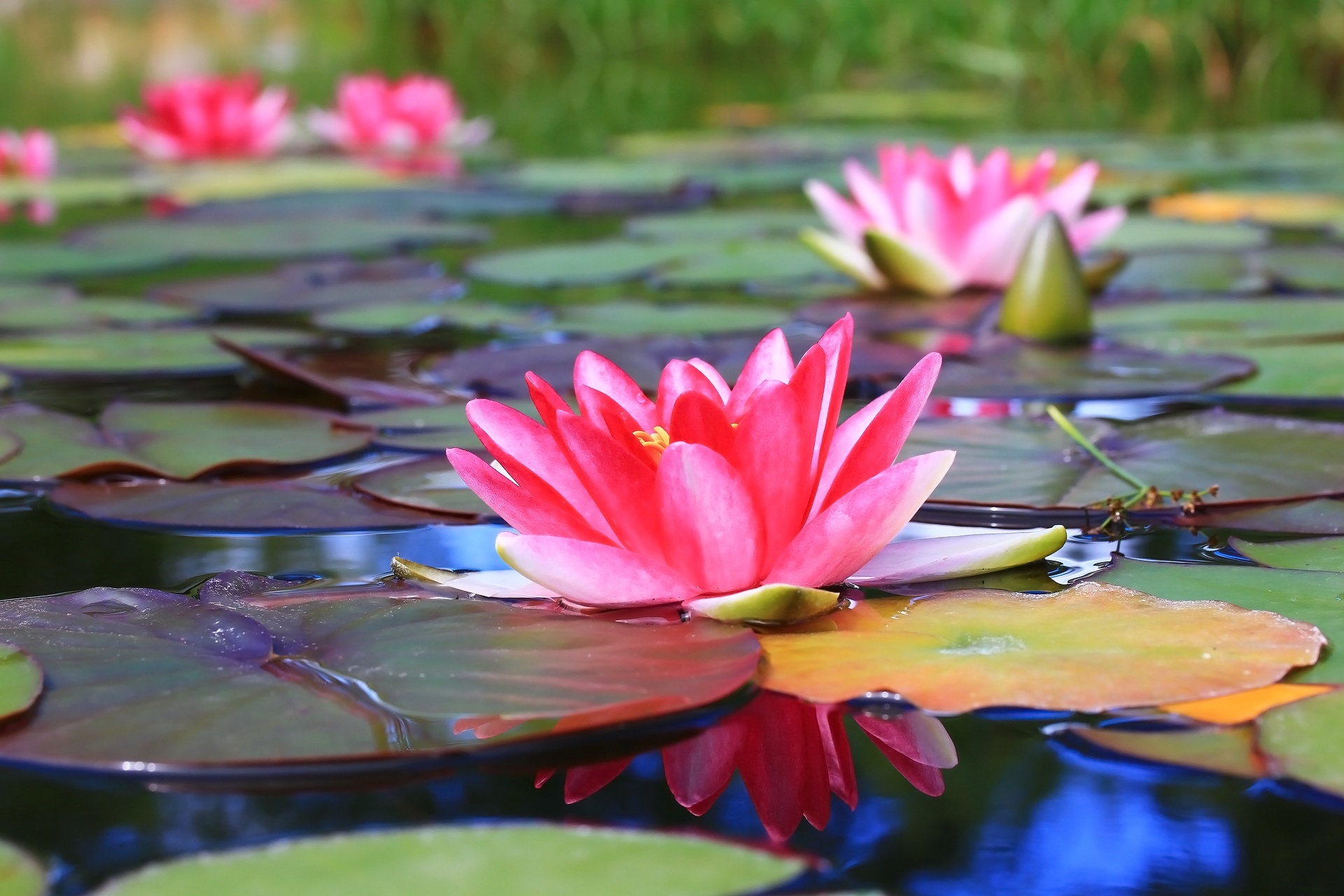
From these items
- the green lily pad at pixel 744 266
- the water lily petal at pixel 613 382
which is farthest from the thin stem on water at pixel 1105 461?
the green lily pad at pixel 744 266

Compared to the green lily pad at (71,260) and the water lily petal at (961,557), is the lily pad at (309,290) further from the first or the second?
the water lily petal at (961,557)

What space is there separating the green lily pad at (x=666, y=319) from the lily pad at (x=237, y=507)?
80 cm

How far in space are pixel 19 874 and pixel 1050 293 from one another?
5.32 feet

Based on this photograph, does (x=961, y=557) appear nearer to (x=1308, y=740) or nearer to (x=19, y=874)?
(x=1308, y=740)

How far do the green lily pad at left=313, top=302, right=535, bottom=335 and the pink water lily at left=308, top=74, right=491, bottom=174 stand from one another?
2434mm

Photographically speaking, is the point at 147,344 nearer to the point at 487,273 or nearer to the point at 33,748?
the point at 487,273

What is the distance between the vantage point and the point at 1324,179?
371 cm

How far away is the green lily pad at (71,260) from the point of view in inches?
106

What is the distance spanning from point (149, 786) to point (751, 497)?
0.41 meters

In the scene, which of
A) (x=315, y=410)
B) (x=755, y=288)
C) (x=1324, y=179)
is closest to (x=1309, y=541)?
(x=315, y=410)

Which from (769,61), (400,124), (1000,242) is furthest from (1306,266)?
(769,61)

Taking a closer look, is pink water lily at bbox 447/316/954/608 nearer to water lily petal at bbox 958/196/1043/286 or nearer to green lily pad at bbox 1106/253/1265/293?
water lily petal at bbox 958/196/1043/286

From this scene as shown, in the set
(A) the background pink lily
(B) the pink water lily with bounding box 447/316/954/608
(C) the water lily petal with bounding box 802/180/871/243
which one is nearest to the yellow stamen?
(B) the pink water lily with bounding box 447/316/954/608

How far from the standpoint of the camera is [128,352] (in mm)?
1982
